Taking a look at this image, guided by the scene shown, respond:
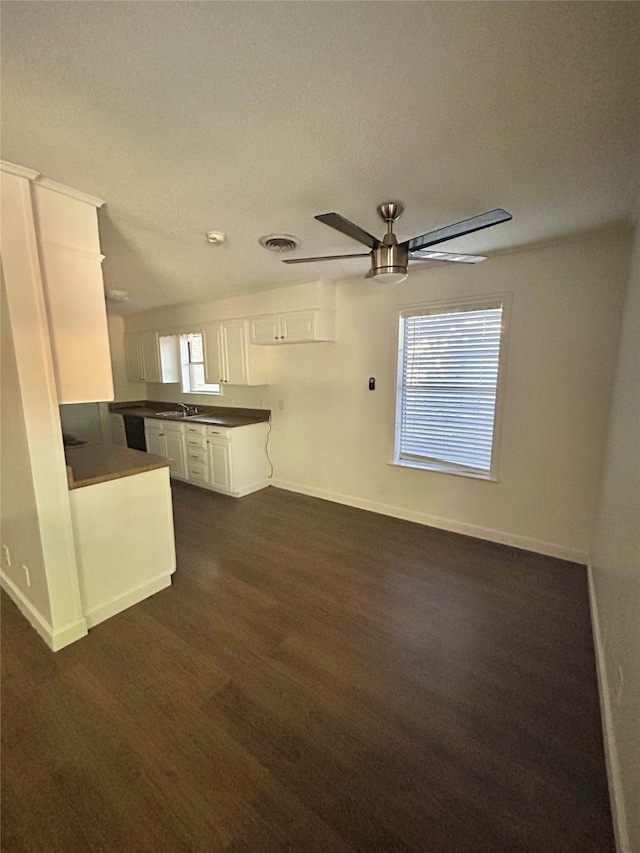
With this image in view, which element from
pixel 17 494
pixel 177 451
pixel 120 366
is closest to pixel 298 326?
pixel 177 451

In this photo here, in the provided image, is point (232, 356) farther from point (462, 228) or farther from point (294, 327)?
point (462, 228)

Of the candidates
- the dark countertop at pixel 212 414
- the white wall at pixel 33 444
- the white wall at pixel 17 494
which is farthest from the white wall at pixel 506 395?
the white wall at pixel 17 494

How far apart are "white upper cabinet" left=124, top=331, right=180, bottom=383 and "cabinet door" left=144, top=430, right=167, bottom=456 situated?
3.10 feet

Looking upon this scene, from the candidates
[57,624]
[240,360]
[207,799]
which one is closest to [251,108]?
[207,799]

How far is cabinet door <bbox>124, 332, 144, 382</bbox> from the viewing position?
18.7ft

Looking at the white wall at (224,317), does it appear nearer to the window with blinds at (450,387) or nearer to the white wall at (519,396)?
the white wall at (519,396)

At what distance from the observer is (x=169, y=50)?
105 cm

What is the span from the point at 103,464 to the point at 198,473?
2277 mm

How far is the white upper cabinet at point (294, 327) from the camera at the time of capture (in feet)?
12.2

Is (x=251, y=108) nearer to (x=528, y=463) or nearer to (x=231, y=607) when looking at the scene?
(x=231, y=607)

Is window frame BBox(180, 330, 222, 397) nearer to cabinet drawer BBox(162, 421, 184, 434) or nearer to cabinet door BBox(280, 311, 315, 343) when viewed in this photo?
cabinet drawer BBox(162, 421, 184, 434)

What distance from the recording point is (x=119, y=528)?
2215 mm

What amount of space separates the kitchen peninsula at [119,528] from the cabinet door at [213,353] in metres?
2.26

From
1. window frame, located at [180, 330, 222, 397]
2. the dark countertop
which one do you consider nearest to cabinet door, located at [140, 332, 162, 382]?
window frame, located at [180, 330, 222, 397]
